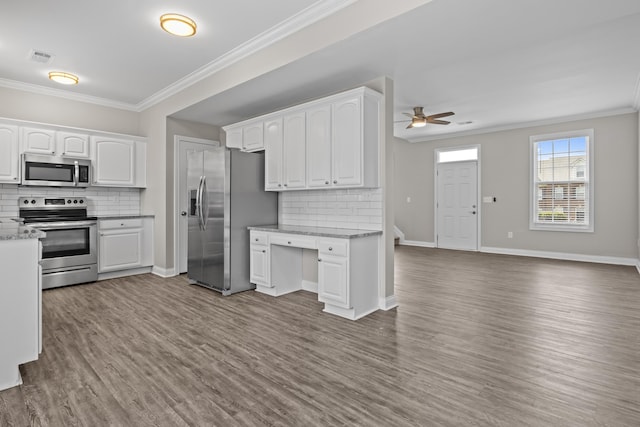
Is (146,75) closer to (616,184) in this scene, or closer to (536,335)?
(536,335)

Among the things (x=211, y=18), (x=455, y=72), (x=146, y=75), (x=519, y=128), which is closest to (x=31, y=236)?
(x=211, y=18)

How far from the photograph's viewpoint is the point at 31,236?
7.29 ft

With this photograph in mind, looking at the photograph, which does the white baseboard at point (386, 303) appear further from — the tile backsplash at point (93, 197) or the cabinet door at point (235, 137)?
the tile backsplash at point (93, 197)

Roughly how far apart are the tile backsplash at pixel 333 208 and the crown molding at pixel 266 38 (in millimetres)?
A: 1746

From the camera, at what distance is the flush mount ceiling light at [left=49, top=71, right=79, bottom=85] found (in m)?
4.25

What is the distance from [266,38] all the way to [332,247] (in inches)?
85.0

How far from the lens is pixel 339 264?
3.38 m

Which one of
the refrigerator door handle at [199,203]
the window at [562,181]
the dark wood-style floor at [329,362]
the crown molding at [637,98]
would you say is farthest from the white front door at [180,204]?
the window at [562,181]

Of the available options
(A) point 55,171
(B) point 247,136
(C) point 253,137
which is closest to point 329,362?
(C) point 253,137

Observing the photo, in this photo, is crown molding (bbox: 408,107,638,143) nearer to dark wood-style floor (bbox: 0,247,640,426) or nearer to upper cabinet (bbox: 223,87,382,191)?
dark wood-style floor (bbox: 0,247,640,426)

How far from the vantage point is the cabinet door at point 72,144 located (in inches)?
188

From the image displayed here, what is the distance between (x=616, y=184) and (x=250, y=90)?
6572 millimetres

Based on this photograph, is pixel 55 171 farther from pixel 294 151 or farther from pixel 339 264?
pixel 339 264

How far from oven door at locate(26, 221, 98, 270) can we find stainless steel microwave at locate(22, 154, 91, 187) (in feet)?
2.09
